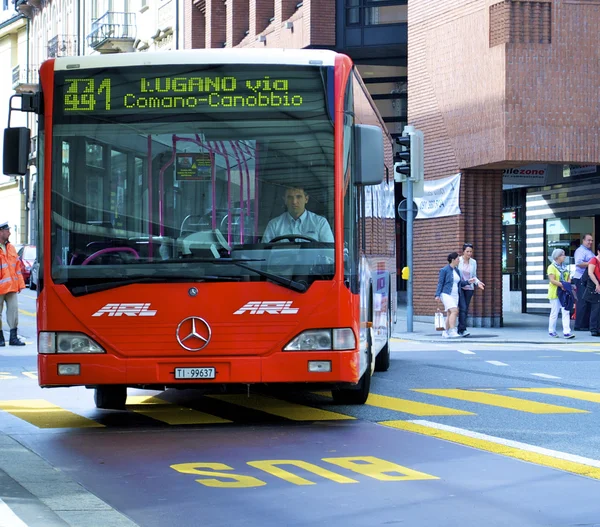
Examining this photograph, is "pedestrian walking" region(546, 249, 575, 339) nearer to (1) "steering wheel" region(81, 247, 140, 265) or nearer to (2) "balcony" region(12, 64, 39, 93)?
(1) "steering wheel" region(81, 247, 140, 265)

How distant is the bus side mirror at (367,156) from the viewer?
10.6 metres

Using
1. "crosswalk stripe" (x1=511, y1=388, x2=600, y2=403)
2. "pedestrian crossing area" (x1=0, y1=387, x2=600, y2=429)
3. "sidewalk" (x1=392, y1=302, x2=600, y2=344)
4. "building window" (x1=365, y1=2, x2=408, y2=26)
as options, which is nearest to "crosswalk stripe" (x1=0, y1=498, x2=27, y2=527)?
"pedestrian crossing area" (x1=0, y1=387, x2=600, y2=429)

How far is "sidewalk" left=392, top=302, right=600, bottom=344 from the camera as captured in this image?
23281mm

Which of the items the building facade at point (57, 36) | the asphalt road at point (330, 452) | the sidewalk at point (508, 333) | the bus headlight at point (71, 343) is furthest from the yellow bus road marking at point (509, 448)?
the building facade at point (57, 36)

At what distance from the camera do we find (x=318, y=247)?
10.3m

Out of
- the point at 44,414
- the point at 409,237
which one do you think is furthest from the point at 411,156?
the point at 44,414

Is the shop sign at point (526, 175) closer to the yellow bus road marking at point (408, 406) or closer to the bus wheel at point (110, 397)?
the yellow bus road marking at point (408, 406)

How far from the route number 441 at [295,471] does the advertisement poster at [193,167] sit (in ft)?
8.33

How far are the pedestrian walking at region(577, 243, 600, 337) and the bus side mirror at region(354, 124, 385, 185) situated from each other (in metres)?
14.2

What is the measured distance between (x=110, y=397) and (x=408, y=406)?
9.03ft

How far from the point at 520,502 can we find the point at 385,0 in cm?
2732

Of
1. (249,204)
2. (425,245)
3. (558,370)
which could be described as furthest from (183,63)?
(425,245)

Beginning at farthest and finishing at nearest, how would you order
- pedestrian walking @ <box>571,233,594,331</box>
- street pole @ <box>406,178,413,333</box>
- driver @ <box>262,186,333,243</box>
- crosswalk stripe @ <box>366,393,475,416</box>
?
pedestrian walking @ <box>571,233,594,331</box>
street pole @ <box>406,178,413,333</box>
crosswalk stripe @ <box>366,393,475,416</box>
driver @ <box>262,186,333,243</box>

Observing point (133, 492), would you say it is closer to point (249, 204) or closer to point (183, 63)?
point (249, 204)
